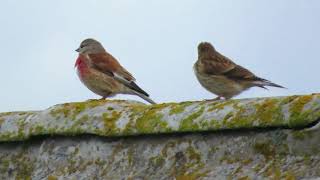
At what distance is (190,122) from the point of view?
161 inches

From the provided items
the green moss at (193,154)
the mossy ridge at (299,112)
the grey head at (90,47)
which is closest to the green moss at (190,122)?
the green moss at (193,154)

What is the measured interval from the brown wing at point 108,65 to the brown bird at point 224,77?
1.36 m

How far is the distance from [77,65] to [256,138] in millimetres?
5879

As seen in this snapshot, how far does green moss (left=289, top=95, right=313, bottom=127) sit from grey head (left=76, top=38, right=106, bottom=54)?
21.7 ft

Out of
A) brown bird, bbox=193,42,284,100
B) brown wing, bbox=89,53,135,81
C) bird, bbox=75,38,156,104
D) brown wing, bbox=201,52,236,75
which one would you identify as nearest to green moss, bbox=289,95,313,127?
brown bird, bbox=193,42,284,100

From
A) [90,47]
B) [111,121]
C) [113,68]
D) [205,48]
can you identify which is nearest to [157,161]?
[111,121]

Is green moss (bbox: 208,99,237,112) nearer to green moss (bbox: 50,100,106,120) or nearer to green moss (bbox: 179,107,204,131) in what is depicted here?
green moss (bbox: 179,107,204,131)

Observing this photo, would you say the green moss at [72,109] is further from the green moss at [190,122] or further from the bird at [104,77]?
the bird at [104,77]

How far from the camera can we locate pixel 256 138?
3.82 metres

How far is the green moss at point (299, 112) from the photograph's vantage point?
3678 mm

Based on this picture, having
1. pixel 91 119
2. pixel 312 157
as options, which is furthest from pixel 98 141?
pixel 312 157

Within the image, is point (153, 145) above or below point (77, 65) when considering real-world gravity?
below

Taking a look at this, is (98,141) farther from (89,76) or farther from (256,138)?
(89,76)

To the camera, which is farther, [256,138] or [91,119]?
[91,119]
